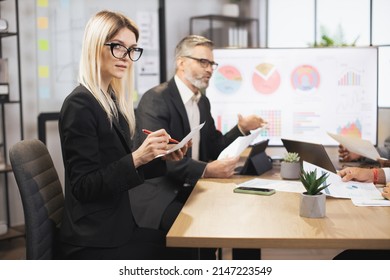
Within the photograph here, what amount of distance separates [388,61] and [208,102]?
1197 mm

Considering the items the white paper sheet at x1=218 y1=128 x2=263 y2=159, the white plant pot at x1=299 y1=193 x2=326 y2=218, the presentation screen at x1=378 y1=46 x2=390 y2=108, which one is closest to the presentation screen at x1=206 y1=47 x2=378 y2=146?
the presentation screen at x1=378 y1=46 x2=390 y2=108

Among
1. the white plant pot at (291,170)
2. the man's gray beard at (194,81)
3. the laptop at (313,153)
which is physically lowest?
the white plant pot at (291,170)

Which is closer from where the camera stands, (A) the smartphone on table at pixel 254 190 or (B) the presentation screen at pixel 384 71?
(A) the smartphone on table at pixel 254 190

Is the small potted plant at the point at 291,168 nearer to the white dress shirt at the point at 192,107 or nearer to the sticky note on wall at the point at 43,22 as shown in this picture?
the white dress shirt at the point at 192,107

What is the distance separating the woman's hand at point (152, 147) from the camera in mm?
1676

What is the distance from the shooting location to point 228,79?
3.25m

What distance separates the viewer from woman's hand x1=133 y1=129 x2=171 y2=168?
66.0 inches

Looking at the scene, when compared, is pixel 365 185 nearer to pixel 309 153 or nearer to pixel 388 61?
pixel 309 153

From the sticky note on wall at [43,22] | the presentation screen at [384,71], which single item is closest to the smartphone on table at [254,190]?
the presentation screen at [384,71]

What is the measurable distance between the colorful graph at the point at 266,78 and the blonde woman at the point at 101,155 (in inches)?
56.0

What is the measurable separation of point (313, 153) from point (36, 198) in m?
A: 1.11

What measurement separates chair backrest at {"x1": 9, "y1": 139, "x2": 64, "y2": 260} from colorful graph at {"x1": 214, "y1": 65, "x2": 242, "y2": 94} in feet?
5.21

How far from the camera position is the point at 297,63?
3172 millimetres

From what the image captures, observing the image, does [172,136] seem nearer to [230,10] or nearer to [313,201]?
[313,201]
